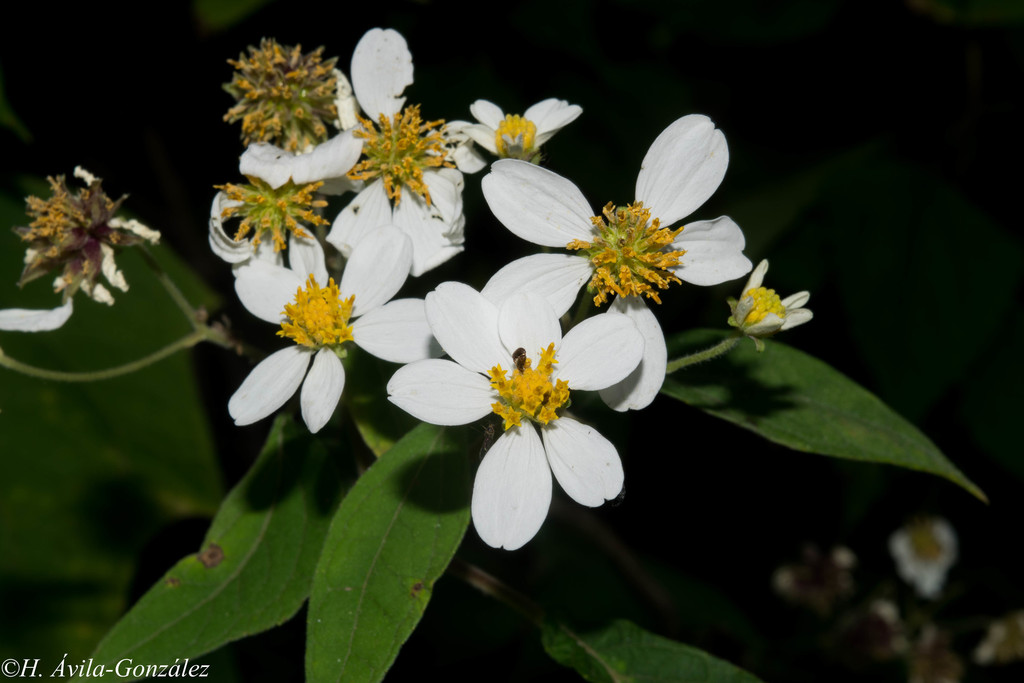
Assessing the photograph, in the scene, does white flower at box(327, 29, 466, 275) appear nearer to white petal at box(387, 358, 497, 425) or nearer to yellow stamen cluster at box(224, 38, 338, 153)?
yellow stamen cluster at box(224, 38, 338, 153)

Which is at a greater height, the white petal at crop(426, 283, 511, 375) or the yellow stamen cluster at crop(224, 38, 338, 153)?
the yellow stamen cluster at crop(224, 38, 338, 153)

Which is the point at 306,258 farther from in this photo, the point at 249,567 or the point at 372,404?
the point at 249,567

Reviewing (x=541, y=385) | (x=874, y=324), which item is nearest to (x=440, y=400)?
(x=541, y=385)

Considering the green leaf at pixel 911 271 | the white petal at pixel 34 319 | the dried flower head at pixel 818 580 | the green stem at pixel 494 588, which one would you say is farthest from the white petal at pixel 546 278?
the dried flower head at pixel 818 580

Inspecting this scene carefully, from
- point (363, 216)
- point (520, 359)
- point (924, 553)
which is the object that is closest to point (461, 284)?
point (520, 359)

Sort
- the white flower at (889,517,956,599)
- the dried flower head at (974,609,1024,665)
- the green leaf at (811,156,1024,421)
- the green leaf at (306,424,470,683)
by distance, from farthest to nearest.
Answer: the white flower at (889,517,956,599) < the dried flower head at (974,609,1024,665) < the green leaf at (811,156,1024,421) < the green leaf at (306,424,470,683)

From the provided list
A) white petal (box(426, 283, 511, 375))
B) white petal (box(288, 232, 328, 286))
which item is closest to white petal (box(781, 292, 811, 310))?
white petal (box(426, 283, 511, 375))

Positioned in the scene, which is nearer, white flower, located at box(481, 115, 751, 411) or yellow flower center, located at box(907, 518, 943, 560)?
white flower, located at box(481, 115, 751, 411)
